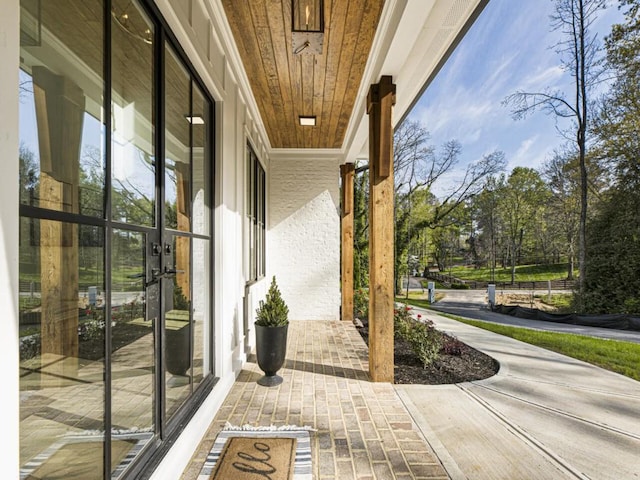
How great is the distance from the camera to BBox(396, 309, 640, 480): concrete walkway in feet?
6.07

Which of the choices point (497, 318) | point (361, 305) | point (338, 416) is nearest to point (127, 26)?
point (338, 416)

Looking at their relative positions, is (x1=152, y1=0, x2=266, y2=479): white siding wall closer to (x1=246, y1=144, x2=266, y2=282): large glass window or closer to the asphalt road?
(x1=246, y1=144, x2=266, y2=282): large glass window

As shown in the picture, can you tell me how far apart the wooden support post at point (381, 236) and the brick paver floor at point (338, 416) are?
288 mm

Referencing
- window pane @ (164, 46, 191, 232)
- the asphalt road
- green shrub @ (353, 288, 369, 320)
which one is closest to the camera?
window pane @ (164, 46, 191, 232)

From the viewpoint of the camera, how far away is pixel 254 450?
6.31 ft

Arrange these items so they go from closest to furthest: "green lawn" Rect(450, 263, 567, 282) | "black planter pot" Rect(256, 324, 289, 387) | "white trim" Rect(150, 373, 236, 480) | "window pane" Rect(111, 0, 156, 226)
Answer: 1. "window pane" Rect(111, 0, 156, 226)
2. "white trim" Rect(150, 373, 236, 480)
3. "black planter pot" Rect(256, 324, 289, 387)
4. "green lawn" Rect(450, 263, 567, 282)

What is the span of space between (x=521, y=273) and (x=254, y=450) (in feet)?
64.4

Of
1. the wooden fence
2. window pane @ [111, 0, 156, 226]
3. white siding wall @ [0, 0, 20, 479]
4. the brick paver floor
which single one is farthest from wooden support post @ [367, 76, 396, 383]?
the wooden fence

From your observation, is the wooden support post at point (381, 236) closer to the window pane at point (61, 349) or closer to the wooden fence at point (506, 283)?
the window pane at point (61, 349)

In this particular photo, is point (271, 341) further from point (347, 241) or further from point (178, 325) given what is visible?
point (347, 241)

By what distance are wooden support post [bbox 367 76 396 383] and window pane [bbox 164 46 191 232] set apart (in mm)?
1738

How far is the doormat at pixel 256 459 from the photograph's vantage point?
1.70 m

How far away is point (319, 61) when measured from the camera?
299 cm

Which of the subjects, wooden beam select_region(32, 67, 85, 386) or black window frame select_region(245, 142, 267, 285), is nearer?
wooden beam select_region(32, 67, 85, 386)
